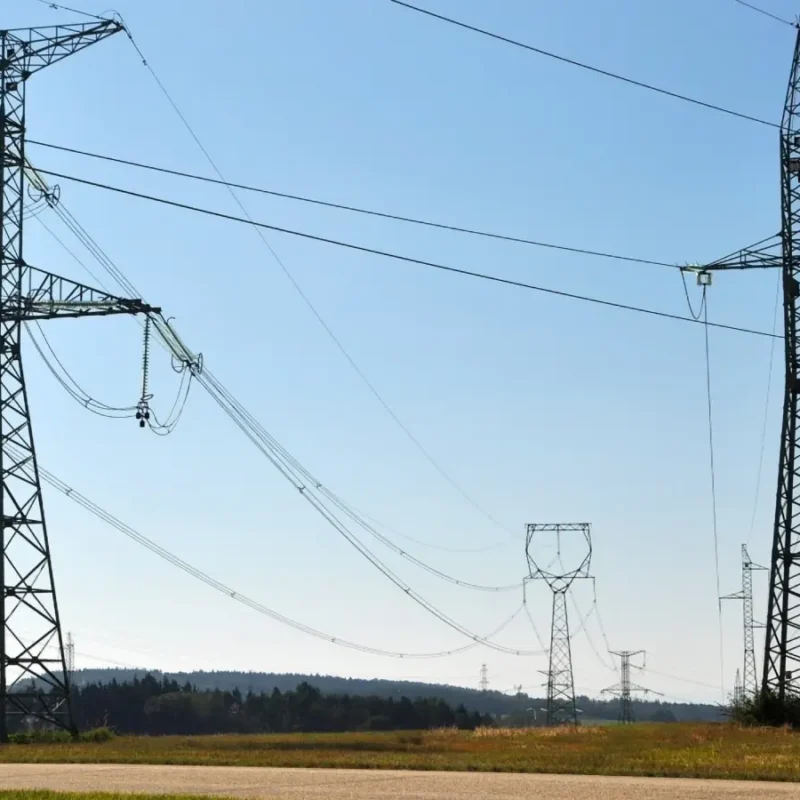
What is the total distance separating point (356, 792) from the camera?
2752 centimetres

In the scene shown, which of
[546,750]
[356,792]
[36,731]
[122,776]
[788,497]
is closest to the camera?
[356,792]

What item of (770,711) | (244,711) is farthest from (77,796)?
(244,711)

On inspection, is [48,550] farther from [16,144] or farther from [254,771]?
[254,771]

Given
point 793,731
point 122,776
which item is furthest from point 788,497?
point 122,776

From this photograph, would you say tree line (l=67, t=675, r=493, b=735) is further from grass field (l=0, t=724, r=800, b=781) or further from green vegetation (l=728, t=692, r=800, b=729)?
grass field (l=0, t=724, r=800, b=781)

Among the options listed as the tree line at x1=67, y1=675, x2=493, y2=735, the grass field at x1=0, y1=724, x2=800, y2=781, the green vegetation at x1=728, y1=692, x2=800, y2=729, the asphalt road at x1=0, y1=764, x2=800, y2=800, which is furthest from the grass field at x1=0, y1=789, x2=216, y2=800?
the tree line at x1=67, y1=675, x2=493, y2=735

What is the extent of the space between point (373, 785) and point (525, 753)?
1292cm

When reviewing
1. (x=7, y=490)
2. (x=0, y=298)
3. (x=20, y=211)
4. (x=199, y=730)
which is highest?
(x=20, y=211)

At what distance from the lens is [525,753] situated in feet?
135

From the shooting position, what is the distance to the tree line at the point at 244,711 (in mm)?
128500

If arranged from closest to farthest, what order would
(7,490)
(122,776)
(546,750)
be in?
(122,776)
(546,750)
(7,490)

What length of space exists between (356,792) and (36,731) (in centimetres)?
2905

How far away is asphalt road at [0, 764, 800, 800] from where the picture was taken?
26344 millimetres

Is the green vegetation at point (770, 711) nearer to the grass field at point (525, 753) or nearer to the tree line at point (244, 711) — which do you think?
the grass field at point (525, 753)
